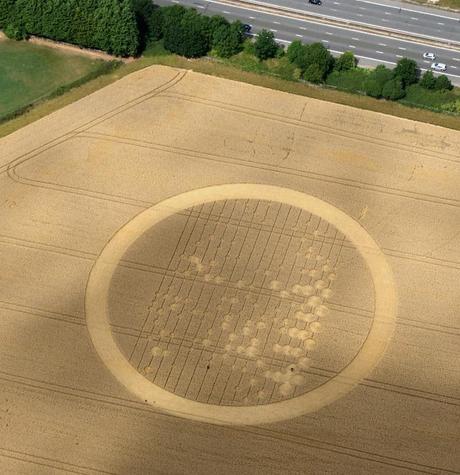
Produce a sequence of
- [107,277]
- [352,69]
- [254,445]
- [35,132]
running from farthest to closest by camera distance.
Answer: [352,69], [35,132], [107,277], [254,445]

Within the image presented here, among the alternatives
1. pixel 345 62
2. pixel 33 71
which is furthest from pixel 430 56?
pixel 33 71

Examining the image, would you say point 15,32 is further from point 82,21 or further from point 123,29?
point 123,29

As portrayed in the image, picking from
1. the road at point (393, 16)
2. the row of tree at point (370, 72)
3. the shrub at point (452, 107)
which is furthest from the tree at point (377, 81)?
the road at point (393, 16)

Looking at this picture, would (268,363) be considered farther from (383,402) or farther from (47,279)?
(47,279)

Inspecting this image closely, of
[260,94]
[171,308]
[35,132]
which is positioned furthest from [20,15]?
[171,308]

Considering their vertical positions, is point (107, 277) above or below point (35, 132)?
below

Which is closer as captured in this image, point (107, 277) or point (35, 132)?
point (107, 277)
